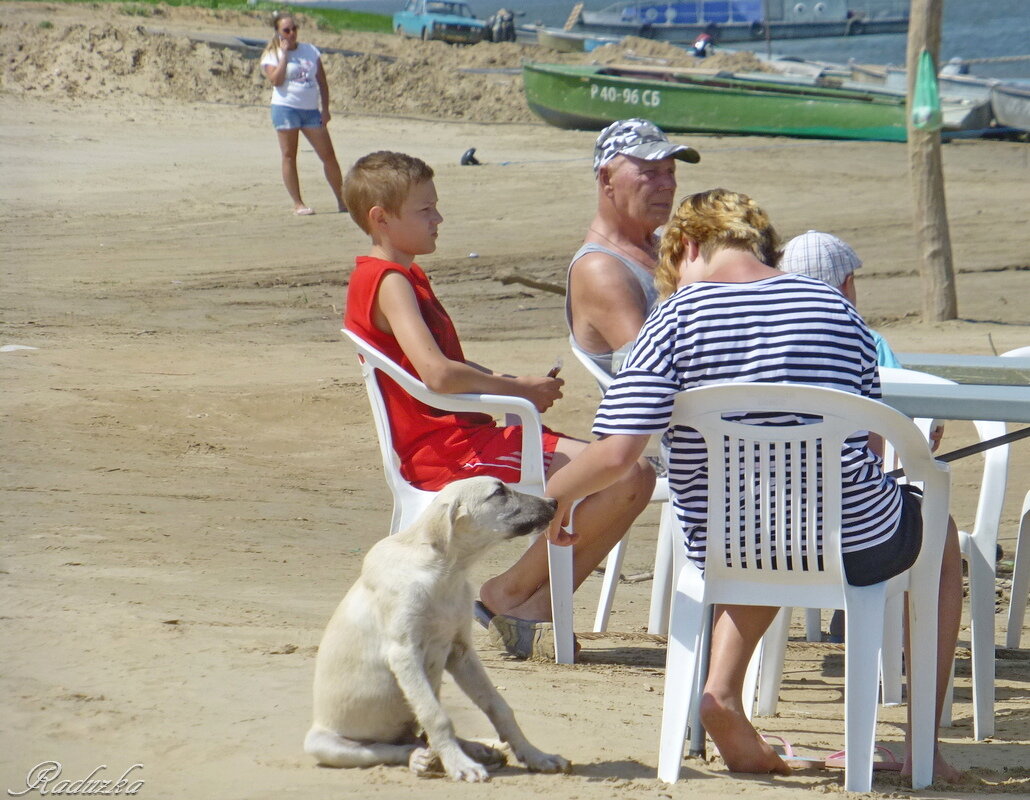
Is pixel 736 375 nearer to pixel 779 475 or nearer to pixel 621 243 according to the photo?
pixel 779 475

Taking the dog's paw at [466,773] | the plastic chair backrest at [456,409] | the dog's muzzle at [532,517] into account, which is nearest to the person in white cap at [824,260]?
the plastic chair backrest at [456,409]

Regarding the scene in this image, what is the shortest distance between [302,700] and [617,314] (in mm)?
1721

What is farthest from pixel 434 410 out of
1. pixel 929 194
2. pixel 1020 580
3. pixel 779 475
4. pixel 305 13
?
pixel 305 13

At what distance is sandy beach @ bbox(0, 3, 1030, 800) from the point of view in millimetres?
3469

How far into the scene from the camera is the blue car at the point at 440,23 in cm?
3559

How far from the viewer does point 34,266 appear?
11.9 metres

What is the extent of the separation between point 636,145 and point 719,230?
1583mm

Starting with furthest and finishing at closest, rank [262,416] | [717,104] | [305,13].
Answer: [305,13] → [717,104] → [262,416]

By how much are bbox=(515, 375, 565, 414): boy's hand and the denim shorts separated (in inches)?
368

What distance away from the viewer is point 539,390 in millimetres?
4355

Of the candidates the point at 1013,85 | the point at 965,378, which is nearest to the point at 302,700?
the point at 965,378

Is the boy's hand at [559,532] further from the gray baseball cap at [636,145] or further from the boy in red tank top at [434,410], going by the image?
the gray baseball cap at [636,145]

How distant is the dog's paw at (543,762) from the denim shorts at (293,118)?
35.0 feet

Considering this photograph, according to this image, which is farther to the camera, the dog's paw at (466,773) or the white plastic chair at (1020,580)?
the white plastic chair at (1020,580)
